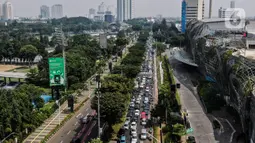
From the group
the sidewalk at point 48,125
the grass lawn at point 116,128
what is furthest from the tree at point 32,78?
the grass lawn at point 116,128

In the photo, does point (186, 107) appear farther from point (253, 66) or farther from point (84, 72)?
point (84, 72)

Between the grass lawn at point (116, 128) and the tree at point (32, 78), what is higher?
the tree at point (32, 78)

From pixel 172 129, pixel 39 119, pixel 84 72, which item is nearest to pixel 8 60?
pixel 84 72

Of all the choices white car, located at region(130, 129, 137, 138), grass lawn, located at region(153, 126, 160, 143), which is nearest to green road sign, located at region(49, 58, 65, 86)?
white car, located at region(130, 129, 137, 138)

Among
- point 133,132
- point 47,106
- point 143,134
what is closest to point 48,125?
point 47,106

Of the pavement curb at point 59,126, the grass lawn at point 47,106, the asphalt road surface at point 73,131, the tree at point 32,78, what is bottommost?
the asphalt road surface at point 73,131

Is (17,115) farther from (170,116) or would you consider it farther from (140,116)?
(170,116)

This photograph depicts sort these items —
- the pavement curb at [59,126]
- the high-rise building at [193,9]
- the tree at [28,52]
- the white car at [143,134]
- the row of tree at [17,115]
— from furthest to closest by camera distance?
the high-rise building at [193,9] → the tree at [28,52] → the pavement curb at [59,126] → the white car at [143,134] → the row of tree at [17,115]

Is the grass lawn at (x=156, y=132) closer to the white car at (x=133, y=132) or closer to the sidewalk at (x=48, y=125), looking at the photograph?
the white car at (x=133, y=132)
